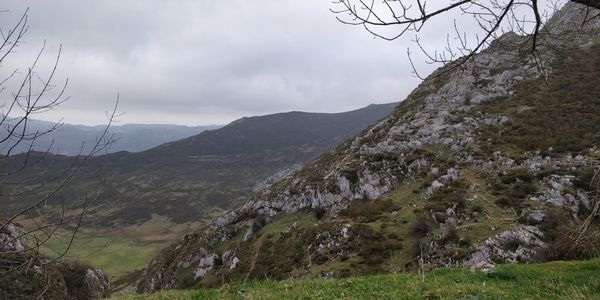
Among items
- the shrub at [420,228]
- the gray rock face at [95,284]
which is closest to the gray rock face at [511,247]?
the shrub at [420,228]

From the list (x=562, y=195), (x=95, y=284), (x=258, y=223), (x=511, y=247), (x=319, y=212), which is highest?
(x=562, y=195)

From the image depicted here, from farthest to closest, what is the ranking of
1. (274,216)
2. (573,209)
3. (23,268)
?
(274,216), (573,209), (23,268)

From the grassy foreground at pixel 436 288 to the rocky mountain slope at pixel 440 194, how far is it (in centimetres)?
1215

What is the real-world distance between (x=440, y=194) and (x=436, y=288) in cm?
3140

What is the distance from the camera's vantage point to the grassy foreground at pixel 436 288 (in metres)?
9.20

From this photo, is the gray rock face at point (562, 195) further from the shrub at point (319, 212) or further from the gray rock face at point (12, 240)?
Result: the gray rock face at point (12, 240)

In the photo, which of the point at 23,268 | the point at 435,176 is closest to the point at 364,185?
the point at 435,176

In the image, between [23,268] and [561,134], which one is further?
[561,134]

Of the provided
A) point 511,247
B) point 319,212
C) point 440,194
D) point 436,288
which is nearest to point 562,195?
point 511,247

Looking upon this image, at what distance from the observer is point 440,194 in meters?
39.2

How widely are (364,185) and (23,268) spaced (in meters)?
45.1

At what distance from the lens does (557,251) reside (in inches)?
999

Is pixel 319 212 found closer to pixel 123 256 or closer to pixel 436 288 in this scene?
pixel 436 288

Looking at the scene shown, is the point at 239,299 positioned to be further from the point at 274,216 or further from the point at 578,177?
the point at 274,216
